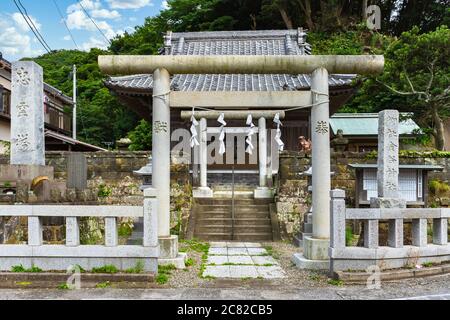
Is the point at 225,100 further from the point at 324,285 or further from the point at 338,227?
the point at 324,285

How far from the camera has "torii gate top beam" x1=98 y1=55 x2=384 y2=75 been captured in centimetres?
762

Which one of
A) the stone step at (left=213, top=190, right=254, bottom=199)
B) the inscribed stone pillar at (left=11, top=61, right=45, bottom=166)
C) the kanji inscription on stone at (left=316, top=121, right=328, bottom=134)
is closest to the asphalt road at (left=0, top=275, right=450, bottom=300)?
the kanji inscription on stone at (left=316, top=121, right=328, bottom=134)

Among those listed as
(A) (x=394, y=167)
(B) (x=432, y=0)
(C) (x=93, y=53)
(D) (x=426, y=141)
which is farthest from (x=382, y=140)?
(C) (x=93, y=53)

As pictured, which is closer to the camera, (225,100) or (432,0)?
(225,100)

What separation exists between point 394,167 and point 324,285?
3.65 m

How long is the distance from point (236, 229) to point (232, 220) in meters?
0.31

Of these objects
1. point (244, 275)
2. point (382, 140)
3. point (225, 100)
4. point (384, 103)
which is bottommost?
point (244, 275)

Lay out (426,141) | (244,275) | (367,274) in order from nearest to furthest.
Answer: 1. (367,274)
2. (244,275)
3. (426,141)

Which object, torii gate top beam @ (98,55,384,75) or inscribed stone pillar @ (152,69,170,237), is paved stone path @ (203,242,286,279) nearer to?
inscribed stone pillar @ (152,69,170,237)

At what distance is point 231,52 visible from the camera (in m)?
20.1

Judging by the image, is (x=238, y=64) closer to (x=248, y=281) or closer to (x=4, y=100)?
(x=248, y=281)

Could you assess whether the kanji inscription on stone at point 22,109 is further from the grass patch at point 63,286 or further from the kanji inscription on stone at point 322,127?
the kanji inscription on stone at point 322,127

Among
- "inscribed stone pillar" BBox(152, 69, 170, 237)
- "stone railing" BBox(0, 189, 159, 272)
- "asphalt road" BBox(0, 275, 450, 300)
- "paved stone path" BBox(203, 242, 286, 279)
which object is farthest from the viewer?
"inscribed stone pillar" BBox(152, 69, 170, 237)
